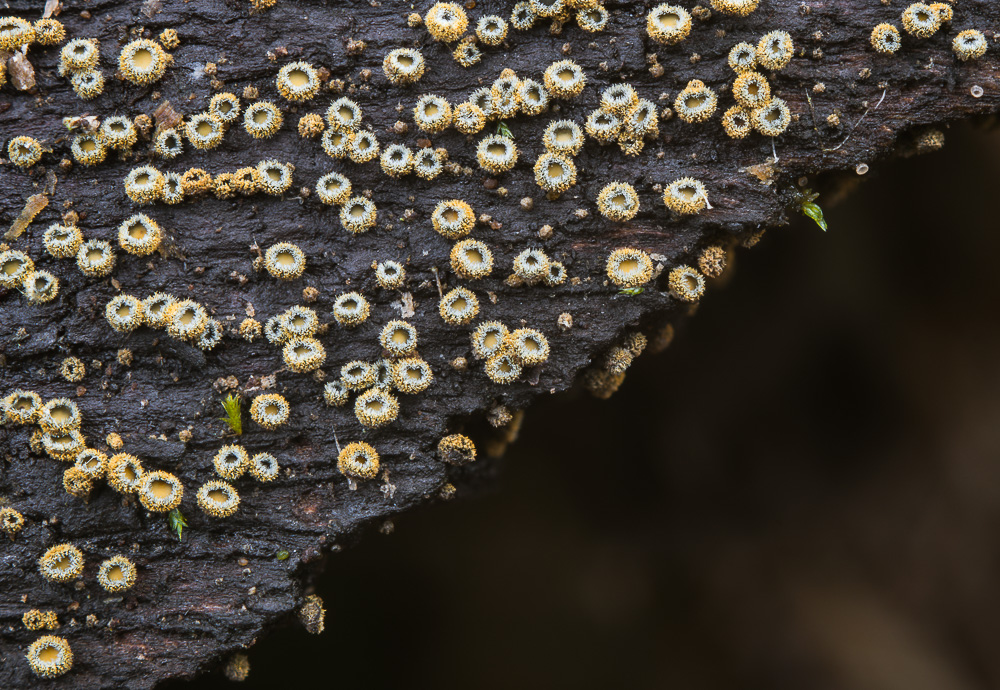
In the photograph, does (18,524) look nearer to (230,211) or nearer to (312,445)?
(312,445)

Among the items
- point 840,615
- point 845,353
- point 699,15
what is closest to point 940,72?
point 699,15

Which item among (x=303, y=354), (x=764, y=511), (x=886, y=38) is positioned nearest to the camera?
(x=886, y=38)

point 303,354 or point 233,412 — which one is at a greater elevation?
point 303,354

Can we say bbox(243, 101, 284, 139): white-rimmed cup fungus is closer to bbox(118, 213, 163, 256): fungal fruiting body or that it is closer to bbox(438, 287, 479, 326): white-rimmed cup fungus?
bbox(118, 213, 163, 256): fungal fruiting body

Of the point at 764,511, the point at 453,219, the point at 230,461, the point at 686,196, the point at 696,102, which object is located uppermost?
the point at 696,102

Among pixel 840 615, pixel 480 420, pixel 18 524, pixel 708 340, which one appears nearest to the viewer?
pixel 18 524

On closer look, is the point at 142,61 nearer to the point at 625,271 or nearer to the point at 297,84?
the point at 297,84

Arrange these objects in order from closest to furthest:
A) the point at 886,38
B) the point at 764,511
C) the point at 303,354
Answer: the point at 886,38 → the point at 303,354 → the point at 764,511

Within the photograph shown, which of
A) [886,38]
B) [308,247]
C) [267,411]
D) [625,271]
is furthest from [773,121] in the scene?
[267,411]
